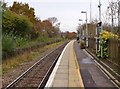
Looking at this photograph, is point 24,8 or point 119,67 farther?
point 24,8

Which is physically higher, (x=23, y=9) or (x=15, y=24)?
(x=23, y=9)

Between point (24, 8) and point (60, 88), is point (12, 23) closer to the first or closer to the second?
point (24, 8)

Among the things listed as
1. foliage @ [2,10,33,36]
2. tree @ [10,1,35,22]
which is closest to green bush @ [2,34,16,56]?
foliage @ [2,10,33,36]

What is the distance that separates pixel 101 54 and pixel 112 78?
13213 millimetres

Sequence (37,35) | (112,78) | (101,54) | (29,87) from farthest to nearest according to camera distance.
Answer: (37,35), (101,54), (112,78), (29,87)

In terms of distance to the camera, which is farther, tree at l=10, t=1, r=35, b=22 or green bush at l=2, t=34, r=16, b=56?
tree at l=10, t=1, r=35, b=22

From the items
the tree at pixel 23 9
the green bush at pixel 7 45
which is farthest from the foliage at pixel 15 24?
the green bush at pixel 7 45

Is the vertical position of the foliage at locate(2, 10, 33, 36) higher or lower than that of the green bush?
higher

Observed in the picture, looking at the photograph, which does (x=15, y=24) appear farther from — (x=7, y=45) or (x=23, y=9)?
(x=7, y=45)

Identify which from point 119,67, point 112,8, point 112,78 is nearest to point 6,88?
point 112,78

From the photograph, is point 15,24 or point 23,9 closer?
point 15,24

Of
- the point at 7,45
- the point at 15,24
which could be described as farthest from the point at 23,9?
the point at 7,45

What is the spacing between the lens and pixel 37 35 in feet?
257

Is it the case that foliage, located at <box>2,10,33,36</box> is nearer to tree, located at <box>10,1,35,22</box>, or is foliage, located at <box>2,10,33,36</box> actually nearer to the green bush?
tree, located at <box>10,1,35,22</box>
